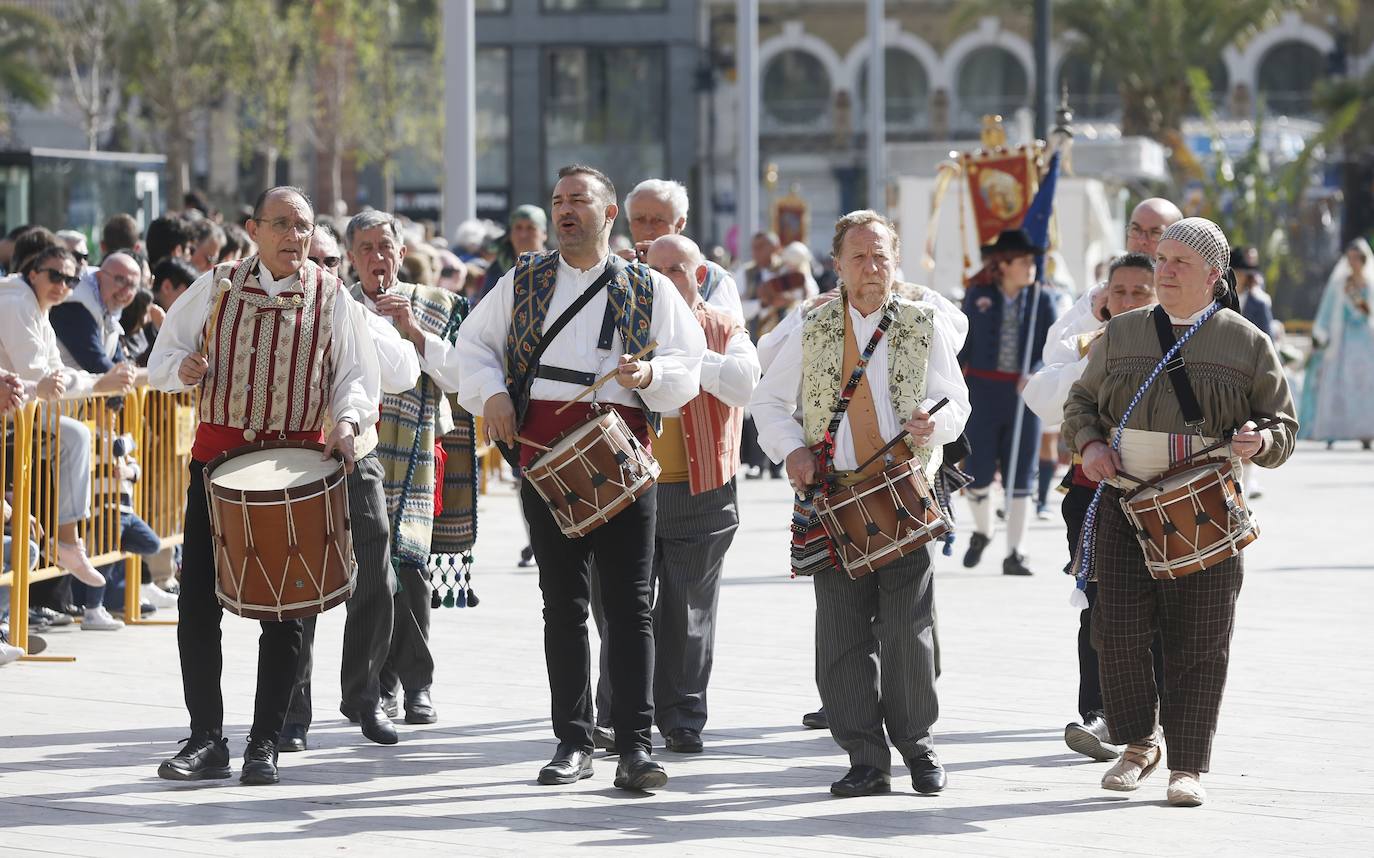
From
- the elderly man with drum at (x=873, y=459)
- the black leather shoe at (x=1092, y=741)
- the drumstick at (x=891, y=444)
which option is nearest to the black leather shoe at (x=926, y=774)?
the elderly man with drum at (x=873, y=459)

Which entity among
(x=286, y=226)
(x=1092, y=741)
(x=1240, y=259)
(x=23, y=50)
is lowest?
(x=1092, y=741)

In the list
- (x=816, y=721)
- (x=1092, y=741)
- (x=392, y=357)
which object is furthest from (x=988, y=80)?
(x=392, y=357)

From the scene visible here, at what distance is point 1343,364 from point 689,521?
1461 cm

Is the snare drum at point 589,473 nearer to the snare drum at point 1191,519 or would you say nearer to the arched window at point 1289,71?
the snare drum at point 1191,519

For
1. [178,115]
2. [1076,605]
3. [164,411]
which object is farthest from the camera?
[178,115]

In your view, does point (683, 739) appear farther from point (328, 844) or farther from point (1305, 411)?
point (1305, 411)

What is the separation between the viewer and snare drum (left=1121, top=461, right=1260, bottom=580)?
6.54 metres

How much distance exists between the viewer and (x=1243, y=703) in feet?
27.8

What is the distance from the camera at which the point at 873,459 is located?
22.5 feet

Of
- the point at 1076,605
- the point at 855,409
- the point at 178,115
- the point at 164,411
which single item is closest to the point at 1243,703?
the point at 1076,605

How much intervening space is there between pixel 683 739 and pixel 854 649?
860 mm

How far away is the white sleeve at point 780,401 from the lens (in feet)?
23.0

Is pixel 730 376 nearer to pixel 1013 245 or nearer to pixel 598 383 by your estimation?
pixel 598 383

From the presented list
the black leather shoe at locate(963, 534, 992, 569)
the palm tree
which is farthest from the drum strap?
the palm tree
